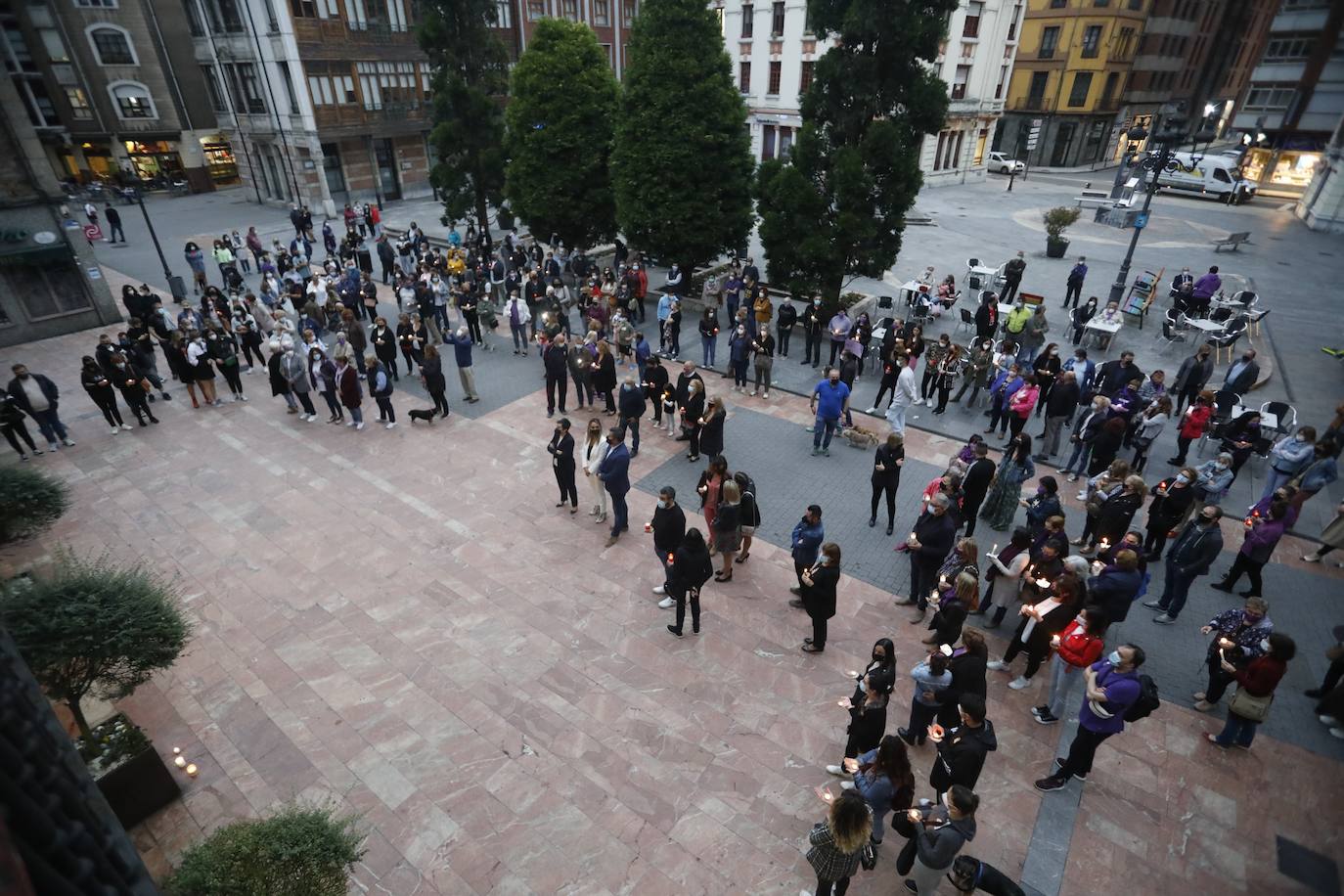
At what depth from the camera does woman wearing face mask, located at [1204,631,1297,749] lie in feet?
22.4

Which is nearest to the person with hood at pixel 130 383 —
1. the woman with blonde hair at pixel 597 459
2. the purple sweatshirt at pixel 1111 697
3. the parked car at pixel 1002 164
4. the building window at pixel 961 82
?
the woman with blonde hair at pixel 597 459

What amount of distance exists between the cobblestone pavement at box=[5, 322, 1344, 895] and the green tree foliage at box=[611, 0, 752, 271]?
32.0 feet

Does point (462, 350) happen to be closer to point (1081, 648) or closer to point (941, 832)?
point (1081, 648)

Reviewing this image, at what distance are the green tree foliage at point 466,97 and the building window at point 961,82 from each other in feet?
96.3

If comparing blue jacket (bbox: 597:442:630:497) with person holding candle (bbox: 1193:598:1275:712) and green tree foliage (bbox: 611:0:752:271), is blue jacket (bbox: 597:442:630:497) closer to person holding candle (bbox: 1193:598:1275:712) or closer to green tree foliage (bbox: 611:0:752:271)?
person holding candle (bbox: 1193:598:1275:712)

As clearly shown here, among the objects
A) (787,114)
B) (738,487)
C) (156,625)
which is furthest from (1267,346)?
(787,114)

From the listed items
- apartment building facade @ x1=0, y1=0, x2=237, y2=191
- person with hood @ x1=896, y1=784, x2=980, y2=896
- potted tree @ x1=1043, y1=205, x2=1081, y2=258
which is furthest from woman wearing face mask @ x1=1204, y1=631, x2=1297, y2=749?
apartment building facade @ x1=0, y1=0, x2=237, y2=191

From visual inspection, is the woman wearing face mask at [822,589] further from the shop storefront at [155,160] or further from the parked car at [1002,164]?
the shop storefront at [155,160]

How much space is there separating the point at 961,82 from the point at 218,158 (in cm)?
4569

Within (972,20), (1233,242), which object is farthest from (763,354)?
(972,20)

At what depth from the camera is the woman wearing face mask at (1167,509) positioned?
971 cm

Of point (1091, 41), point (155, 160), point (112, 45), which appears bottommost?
point (155, 160)

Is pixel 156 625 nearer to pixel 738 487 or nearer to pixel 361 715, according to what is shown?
pixel 361 715

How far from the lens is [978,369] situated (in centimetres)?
1468
